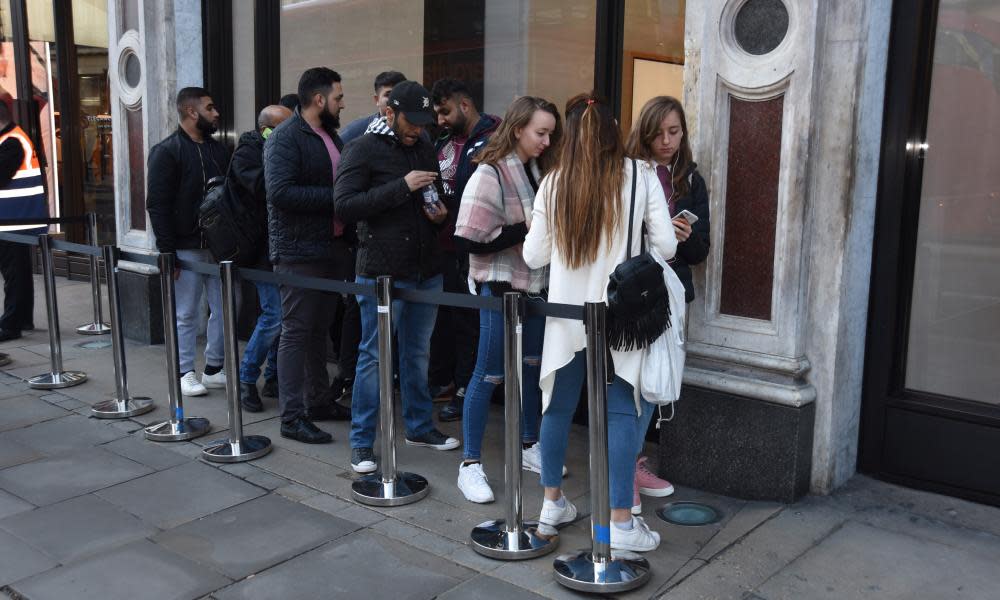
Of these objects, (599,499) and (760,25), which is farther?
(760,25)

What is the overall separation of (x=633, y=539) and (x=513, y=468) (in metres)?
0.55

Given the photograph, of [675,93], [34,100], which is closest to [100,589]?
[675,93]

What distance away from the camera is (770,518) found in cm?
410

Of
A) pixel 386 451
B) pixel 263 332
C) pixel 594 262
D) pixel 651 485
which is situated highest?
pixel 594 262

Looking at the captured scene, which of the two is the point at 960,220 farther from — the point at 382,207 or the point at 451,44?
the point at 451,44

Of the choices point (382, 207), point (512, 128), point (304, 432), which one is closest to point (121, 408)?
point (304, 432)

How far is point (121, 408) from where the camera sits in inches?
222

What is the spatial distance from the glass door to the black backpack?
3439 millimetres

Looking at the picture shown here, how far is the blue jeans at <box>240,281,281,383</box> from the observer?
5.70 meters

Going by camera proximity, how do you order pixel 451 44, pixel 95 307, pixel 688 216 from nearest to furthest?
pixel 688 216 < pixel 451 44 < pixel 95 307

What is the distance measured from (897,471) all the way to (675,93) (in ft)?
7.61

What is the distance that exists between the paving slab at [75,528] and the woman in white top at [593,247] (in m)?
1.88

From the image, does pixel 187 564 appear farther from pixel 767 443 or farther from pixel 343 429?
pixel 767 443

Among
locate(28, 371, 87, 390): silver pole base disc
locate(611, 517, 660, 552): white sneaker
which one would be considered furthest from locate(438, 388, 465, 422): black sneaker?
locate(28, 371, 87, 390): silver pole base disc
